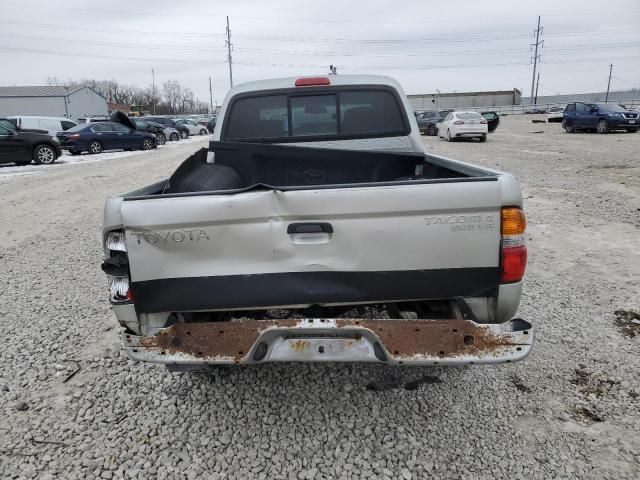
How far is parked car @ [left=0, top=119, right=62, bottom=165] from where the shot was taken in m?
16.7

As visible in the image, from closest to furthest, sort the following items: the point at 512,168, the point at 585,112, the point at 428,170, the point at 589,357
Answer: the point at 589,357, the point at 428,170, the point at 512,168, the point at 585,112

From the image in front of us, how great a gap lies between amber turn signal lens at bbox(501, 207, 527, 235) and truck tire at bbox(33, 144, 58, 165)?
1982cm

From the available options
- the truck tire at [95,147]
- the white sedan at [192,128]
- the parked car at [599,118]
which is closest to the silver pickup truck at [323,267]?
the truck tire at [95,147]

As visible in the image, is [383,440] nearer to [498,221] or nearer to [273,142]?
[498,221]

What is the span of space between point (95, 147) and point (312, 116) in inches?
895

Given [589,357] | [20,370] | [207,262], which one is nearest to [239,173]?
[207,262]

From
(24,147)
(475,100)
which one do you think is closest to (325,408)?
(24,147)

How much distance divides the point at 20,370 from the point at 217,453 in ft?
6.19

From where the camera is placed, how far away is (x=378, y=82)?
4.20m

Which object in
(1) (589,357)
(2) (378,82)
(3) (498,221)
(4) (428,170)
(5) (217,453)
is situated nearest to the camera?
(3) (498,221)

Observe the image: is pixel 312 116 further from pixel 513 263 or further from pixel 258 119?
pixel 513 263

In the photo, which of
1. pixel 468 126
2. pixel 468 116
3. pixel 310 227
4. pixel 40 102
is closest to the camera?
pixel 310 227

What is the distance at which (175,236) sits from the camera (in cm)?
238

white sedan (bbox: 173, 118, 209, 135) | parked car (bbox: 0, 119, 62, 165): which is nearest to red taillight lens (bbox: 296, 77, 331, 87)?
parked car (bbox: 0, 119, 62, 165)
